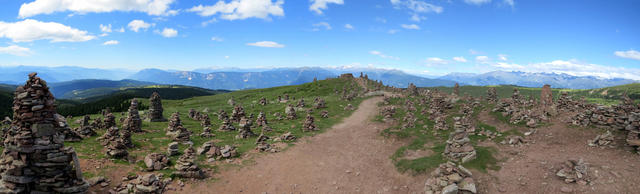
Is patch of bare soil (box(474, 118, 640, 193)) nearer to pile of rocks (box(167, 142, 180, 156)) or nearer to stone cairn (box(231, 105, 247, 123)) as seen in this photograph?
pile of rocks (box(167, 142, 180, 156))

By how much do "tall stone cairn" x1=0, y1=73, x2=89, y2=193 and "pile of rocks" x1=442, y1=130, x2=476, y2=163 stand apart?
26371mm

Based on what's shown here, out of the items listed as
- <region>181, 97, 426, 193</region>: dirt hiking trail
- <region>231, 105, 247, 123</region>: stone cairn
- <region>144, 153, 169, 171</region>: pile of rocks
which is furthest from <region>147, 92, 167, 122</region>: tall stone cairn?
<region>181, 97, 426, 193</region>: dirt hiking trail

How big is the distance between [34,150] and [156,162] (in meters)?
7.57

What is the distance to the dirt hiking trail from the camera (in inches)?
784

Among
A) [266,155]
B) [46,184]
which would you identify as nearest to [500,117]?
[266,155]

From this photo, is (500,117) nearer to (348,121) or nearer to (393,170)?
(393,170)

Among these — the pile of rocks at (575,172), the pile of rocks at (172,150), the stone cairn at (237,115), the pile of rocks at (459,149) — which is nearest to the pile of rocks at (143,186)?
the pile of rocks at (172,150)

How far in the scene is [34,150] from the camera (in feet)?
47.8

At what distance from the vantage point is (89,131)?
29656 millimetres

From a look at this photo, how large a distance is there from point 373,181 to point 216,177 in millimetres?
12792

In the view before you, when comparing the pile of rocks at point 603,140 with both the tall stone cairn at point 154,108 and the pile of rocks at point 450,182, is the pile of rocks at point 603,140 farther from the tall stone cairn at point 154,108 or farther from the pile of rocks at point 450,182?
the tall stone cairn at point 154,108

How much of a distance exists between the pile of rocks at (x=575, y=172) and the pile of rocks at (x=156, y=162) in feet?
92.1

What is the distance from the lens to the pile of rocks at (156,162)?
20.9m

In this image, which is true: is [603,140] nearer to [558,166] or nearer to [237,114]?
[558,166]
